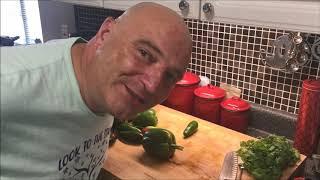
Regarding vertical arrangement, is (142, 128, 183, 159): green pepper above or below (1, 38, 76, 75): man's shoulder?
below

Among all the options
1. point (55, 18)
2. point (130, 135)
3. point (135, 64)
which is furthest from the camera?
point (55, 18)

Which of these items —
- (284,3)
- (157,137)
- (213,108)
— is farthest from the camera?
(213,108)

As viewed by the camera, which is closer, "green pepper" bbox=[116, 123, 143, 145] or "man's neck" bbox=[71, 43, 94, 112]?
"man's neck" bbox=[71, 43, 94, 112]

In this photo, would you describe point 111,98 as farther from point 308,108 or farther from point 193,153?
point 308,108

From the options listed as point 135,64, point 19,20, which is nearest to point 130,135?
point 135,64

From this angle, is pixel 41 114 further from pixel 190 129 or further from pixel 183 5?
pixel 190 129

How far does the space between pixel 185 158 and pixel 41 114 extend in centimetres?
64

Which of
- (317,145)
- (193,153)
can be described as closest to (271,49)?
(317,145)

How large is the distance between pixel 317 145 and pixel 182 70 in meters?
0.82

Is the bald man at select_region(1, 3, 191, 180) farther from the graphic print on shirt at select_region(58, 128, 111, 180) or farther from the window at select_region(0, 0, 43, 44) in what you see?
the window at select_region(0, 0, 43, 44)

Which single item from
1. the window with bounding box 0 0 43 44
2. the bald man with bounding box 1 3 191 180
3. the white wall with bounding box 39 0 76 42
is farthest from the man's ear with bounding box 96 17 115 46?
the window with bounding box 0 0 43 44

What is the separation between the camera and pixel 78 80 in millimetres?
716

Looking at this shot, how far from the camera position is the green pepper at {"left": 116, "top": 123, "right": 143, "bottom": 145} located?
1.25m

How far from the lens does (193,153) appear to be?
1193 mm
